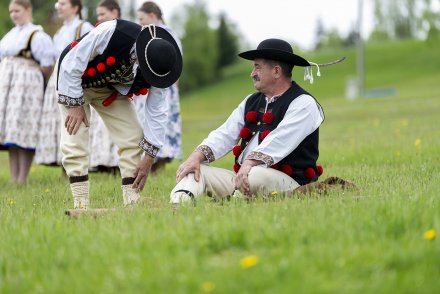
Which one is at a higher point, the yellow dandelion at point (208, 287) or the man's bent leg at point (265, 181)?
the man's bent leg at point (265, 181)

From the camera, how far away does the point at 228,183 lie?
6.00 meters

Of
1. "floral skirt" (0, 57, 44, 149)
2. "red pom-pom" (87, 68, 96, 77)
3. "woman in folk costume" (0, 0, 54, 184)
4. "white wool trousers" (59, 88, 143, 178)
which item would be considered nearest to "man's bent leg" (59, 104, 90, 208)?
"white wool trousers" (59, 88, 143, 178)

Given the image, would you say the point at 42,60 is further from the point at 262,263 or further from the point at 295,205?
the point at 262,263

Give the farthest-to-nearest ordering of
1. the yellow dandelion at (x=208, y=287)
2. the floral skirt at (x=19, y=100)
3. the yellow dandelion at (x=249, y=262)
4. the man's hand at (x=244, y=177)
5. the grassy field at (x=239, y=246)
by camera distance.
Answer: the floral skirt at (x=19, y=100)
the man's hand at (x=244, y=177)
the yellow dandelion at (x=249, y=262)
the grassy field at (x=239, y=246)
the yellow dandelion at (x=208, y=287)

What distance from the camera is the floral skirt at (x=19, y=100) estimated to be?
901 centimetres

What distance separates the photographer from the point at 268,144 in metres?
5.54

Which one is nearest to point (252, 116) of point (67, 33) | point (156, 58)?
point (156, 58)

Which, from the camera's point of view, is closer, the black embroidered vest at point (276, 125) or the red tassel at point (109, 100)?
the black embroidered vest at point (276, 125)

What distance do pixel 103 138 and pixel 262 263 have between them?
252 inches

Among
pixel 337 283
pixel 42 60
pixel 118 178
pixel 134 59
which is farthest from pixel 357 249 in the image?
pixel 42 60

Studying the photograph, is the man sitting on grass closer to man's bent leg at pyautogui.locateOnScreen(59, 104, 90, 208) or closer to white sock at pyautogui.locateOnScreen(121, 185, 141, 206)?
white sock at pyautogui.locateOnScreen(121, 185, 141, 206)

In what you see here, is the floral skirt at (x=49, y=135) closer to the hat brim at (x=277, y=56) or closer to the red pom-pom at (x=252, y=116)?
the red pom-pom at (x=252, y=116)

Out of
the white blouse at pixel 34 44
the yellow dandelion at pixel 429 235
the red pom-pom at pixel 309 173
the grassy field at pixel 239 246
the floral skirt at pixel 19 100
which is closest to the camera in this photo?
the grassy field at pixel 239 246

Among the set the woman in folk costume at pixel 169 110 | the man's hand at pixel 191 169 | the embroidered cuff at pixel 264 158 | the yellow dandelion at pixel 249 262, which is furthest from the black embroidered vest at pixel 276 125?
the woman in folk costume at pixel 169 110
